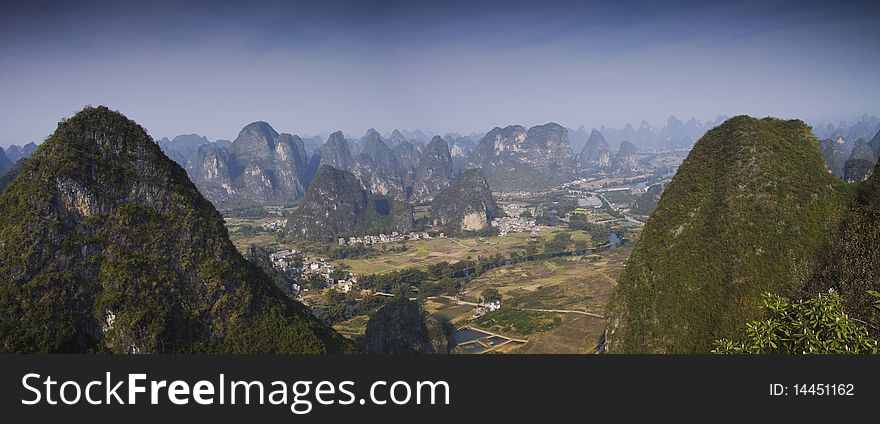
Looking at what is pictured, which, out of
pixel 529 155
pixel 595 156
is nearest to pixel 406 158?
pixel 529 155

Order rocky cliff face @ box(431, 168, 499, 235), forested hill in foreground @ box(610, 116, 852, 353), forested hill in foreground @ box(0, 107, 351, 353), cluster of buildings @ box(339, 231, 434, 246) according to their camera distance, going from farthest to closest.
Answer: rocky cliff face @ box(431, 168, 499, 235) < cluster of buildings @ box(339, 231, 434, 246) < forested hill in foreground @ box(610, 116, 852, 353) < forested hill in foreground @ box(0, 107, 351, 353)

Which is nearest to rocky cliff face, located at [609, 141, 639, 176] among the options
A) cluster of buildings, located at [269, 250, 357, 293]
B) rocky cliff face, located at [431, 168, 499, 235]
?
rocky cliff face, located at [431, 168, 499, 235]

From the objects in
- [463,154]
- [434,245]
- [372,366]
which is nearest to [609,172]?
[463,154]

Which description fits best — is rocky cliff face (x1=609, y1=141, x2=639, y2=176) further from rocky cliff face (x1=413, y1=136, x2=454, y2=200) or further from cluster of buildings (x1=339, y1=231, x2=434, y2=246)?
cluster of buildings (x1=339, y1=231, x2=434, y2=246)

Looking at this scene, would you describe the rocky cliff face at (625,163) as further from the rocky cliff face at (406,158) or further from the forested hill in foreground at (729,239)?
the forested hill in foreground at (729,239)

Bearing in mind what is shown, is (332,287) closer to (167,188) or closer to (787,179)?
(167,188)
